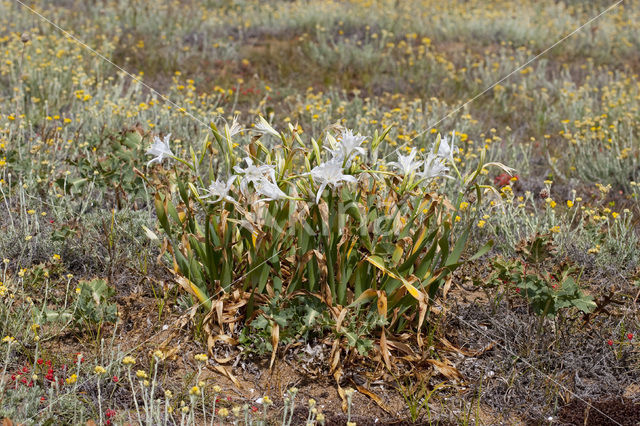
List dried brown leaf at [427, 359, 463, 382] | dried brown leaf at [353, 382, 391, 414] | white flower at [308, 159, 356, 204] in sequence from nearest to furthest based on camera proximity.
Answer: white flower at [308, 159, 356, 204] → dried brown leaf at [353, 382, 391, 414] → dried brown leaf at [427, 359, 463, 382]

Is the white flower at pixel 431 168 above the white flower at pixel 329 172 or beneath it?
beneath

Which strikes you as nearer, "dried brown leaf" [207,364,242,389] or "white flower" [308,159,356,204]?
"white flower" [308,159,356,204]

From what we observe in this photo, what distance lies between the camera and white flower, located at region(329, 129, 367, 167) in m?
2.49

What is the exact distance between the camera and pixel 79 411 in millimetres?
2469

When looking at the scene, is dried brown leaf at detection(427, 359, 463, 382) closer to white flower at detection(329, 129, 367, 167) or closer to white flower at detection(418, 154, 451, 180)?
white flower at detection(418, 154, 451, 180)

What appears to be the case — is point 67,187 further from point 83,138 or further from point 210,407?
point 210,407

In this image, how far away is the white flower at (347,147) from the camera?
2492mm

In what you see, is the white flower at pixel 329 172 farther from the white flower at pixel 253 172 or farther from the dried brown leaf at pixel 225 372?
the dried brown leaf at pixel 225 372

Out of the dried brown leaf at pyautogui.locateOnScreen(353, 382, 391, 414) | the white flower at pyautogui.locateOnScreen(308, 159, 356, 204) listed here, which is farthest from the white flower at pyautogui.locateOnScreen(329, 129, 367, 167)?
the dried brown leaf at pyautogui.locateOnScreen(353, 382, 391, 414)

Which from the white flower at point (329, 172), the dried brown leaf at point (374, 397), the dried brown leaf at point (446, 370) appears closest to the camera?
the white flower at point (329, 172)

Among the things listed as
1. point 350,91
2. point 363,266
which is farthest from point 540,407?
point 350,91

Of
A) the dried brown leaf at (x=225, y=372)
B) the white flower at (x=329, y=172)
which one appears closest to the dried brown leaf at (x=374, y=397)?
the dried brown leaf at (x=225, y=372)

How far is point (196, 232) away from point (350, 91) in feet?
15.9

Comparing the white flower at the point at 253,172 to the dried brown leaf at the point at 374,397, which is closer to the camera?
the white flower at the point at 253,172
